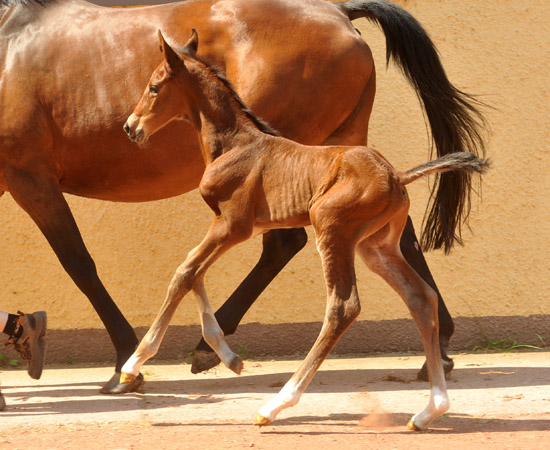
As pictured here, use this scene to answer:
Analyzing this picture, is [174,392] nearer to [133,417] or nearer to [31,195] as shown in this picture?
[133,417]

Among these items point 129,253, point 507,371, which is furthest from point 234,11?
point 507,371

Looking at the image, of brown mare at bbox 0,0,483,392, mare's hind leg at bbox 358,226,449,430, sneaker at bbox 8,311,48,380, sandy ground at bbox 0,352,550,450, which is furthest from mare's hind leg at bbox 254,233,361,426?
sneaker at bbox 8,311,48,380

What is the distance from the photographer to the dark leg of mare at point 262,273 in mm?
5742

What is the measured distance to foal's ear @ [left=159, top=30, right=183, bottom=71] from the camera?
4484mm

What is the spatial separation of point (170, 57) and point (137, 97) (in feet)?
3.25

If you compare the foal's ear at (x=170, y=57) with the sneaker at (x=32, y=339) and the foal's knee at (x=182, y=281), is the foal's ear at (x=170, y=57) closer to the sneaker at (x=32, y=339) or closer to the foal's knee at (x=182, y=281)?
the foal's knee at (x=182, y=281)

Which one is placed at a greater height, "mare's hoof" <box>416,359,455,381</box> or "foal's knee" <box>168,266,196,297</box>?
"foal's knee" <box>168,266,196,297</box>

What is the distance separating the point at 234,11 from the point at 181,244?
1867mm

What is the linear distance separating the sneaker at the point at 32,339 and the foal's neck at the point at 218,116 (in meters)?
1.41

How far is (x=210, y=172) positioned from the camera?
4.45 meters

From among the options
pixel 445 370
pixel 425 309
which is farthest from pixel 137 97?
pixel 445 370

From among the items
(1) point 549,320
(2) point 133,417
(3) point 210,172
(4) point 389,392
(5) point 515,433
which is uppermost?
(3) point 210,172

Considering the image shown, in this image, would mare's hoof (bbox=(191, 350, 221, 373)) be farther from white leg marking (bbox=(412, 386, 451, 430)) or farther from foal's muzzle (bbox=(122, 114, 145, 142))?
white leg marking (bbox=(412, 386, 451, 430))

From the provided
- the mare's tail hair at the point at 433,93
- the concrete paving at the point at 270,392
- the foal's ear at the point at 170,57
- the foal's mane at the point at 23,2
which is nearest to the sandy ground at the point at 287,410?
the concrete paving at the point at 270,392
